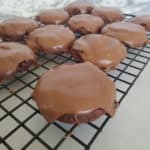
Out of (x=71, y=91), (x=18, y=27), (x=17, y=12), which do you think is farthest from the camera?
(x=17, y=12)

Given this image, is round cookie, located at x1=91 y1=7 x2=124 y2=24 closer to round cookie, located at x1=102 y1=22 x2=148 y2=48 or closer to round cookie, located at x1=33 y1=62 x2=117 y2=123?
round cookie, located at x1=102 y1=22 x2=148 y2=48

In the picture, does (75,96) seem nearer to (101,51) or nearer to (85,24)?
(101,51)

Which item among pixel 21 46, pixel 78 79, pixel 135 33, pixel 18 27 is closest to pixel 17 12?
pixel 18 27

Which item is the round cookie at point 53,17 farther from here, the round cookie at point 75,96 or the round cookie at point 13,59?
the round cookie at point 75,96

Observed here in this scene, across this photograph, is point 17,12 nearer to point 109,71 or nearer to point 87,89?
point 109,71

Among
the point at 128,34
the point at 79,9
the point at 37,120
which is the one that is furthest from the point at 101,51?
the point at 79,9

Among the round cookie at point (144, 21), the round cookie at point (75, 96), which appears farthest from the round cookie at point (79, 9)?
the round cookie at point (75, 96)

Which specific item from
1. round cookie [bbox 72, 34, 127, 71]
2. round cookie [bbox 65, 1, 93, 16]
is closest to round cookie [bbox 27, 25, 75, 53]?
round cookie [bbox 72, 34, 127, 71]
